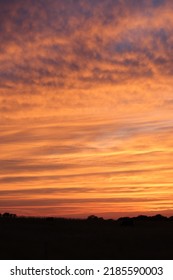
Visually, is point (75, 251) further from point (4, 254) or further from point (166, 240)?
point (166, 240)

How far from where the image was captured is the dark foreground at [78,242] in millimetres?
34781

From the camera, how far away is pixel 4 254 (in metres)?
33.8

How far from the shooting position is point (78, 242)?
39.1 m

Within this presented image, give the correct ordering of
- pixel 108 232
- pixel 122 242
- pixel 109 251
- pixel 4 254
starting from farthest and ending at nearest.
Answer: pixel 108 232, pixel 122 242, pixel 109 251, pixel 4 254

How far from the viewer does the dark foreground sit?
114 ft
